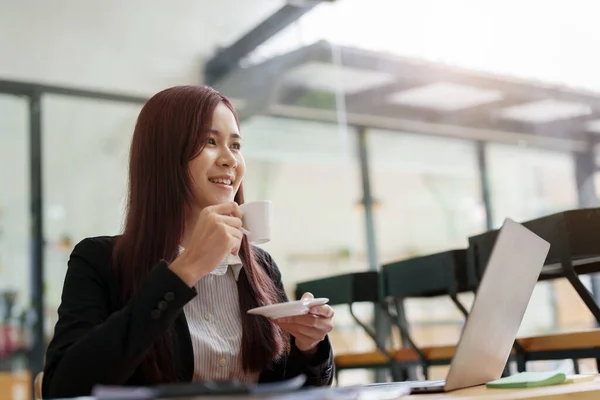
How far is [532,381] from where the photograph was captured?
0.97 metres

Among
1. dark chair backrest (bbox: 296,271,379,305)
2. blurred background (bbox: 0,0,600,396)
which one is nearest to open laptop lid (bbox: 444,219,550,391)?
dark chair backrest (bbox: 296,271,379,305)

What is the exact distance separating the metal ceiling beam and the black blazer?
4048 millimetres

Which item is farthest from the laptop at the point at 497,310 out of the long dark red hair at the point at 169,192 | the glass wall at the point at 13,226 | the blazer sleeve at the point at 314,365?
the glass wall at the point at 13,226

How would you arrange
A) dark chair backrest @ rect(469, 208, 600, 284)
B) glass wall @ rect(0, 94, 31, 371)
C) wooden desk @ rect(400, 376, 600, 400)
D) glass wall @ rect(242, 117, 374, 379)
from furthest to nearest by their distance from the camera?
glass wall @ rect(242, 117, 374, 379), glass wall @ rect(0, 94, 31, 371), dark chair backrest @ rect(469, 208, 600, 284), wooden desk @ rect(400, 376, 600, 400)

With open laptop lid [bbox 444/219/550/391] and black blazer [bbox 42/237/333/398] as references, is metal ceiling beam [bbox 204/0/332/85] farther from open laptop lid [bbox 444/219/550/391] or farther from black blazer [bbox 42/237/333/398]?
open laptop lid [bbox 444/219/550/391]

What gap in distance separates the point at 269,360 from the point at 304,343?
0.10 meters

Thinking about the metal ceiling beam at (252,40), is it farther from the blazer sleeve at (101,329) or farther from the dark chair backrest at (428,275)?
the blazer sleeve at (101,329)

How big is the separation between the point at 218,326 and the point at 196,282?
177mm

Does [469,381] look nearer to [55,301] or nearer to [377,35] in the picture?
[55,301]

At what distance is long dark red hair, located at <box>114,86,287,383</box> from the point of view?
136cm

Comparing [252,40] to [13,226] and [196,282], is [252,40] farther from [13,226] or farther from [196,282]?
[196,282]

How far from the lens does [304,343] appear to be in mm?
1340

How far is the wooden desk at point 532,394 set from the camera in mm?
844

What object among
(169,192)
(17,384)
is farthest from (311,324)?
(17,384)
